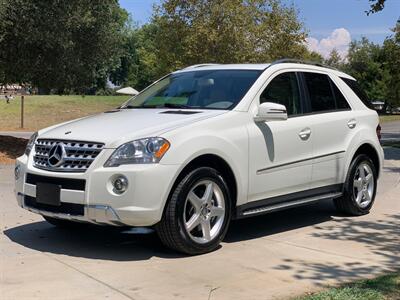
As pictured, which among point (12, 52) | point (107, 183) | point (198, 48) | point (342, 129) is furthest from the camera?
point (198, 48)

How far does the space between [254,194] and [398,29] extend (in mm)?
17182

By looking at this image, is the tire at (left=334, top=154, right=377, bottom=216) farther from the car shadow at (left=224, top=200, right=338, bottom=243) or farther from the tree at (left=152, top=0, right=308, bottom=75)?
the tree at (left=152, top=0, right=308, bottom=75)

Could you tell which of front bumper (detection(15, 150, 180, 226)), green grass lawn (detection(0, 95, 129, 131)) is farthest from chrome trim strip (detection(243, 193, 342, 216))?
green grass lawn (detection(0, 95, 129, 131))

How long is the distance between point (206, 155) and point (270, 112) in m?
0.87

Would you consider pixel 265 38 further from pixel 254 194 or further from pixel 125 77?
pixel 125 77

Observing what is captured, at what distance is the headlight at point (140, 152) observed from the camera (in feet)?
16.8

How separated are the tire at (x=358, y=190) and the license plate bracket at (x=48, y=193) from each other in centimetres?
367

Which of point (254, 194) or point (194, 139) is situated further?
point (254, 194)

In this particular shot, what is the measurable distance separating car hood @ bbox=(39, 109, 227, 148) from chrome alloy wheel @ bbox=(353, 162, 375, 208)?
2555 mm

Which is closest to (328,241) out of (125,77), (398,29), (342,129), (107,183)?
(342,129)

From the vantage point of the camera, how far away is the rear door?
6.75 m

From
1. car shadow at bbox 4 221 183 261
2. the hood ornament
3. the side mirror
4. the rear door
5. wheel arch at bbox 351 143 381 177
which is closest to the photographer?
the hood ornament

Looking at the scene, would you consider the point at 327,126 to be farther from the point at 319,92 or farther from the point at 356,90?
the point at 356,90

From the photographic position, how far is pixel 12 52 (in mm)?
13711
